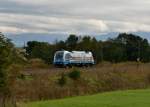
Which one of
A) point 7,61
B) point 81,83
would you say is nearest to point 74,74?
point 81,83

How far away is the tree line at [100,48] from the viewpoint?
89.3m

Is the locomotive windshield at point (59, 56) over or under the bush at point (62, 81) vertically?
over

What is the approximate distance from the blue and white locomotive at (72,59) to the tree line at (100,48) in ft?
35.9

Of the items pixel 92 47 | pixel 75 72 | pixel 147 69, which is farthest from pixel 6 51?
pixel 92 47

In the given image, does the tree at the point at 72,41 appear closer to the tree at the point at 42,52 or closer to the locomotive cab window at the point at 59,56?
the tree at the point at 42,52

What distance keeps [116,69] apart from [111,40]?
48.7 m

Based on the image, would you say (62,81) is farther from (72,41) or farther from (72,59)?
(72,41)

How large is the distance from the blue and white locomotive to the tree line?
35.9 feet

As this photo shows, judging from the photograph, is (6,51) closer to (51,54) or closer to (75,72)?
(75,72)

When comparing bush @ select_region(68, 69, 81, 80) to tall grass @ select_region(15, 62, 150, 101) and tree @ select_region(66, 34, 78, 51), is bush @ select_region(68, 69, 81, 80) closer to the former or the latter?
tall grass @ select_region(15, 62, 150, 101)

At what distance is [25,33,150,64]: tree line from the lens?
3516 inches

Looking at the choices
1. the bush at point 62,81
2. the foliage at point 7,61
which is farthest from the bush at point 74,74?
the foliage at point 7,61

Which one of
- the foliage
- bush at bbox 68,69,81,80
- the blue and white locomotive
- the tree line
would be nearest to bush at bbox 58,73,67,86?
bush at bbox 68,69,81,80

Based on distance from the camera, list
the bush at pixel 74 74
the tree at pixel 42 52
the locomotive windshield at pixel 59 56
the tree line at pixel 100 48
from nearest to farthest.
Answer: the bush at pixel 74 74 → the locomotive windshield at pixel 59 56 → the tree at pixel 42 52 → the tree line at pixel 100 48
